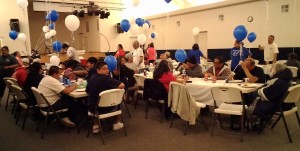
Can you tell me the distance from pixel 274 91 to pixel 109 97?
2.26 meters

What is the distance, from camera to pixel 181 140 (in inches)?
136

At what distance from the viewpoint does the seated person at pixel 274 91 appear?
10.4 feet

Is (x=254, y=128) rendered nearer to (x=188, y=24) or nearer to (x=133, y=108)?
(x=133, y=108)

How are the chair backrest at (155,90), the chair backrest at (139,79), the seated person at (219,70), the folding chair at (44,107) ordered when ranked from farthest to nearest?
the chair backrest at (139,79) → the seated person at (219,70) → the chair backrest at (155,90) → the folding chair at (44,107)

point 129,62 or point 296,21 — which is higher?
point 296,21

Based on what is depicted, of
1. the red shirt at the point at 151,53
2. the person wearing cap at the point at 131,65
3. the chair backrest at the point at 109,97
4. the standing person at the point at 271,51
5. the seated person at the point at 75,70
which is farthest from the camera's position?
the red shirt at the point at 151,53

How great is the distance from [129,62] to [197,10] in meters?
6.10

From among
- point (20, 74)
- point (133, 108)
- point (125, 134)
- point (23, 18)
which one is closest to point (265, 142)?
point (125, 134)

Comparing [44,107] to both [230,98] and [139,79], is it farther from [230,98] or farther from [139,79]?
[230,98]

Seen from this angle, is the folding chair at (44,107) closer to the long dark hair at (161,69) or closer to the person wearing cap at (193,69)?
the long dark hair at (161,69)

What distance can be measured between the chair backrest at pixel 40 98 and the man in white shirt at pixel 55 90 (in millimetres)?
82

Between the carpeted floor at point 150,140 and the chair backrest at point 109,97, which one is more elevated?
the chair backrest at point 109,97

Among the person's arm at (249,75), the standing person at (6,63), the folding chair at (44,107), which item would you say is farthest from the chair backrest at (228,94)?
the standing person at (6,63)

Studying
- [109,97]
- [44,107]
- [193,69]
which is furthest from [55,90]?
[193,69]
